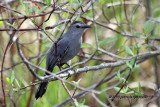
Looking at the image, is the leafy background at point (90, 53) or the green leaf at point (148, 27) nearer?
the green leaf at point (148, 27)

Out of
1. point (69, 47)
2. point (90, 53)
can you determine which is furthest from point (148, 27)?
point (90, 53)

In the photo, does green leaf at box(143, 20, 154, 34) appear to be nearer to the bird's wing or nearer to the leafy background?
the leafy background

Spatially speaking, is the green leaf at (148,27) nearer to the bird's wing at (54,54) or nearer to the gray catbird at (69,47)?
the gray catbird at (69,47)

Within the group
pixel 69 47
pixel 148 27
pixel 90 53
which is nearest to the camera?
pixel 148 27

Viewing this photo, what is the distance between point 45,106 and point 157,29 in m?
3.18

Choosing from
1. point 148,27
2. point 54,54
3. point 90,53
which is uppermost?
point 148,27

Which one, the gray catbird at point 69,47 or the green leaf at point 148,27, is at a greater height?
the green leaf at point 148,27

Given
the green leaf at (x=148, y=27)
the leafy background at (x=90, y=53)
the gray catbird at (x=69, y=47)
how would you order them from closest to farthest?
the green leaf at (x=148, y=27) < the gray catbird at (x=69, y=47) < the leafy background at (x=90, y=53)

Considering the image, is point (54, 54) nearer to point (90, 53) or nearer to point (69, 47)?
point (69, 47)

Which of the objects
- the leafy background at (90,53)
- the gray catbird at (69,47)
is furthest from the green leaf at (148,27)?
the gray catbird at (69,47)

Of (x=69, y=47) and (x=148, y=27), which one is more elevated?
(x=148, y=27)

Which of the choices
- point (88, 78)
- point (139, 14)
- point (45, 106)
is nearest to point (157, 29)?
point (139, 14)

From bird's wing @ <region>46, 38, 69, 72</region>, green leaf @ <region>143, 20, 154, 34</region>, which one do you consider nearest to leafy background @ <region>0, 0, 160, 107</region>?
bird's wing @ <region>46, 38, 69, 72</region>

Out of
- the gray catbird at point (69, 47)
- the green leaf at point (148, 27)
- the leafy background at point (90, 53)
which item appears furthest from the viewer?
the leafy background at point (90, 53)
